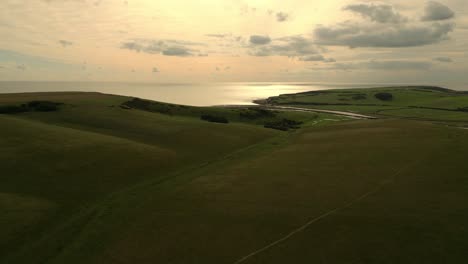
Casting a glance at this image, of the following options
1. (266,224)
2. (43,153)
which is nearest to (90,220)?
(266,224)

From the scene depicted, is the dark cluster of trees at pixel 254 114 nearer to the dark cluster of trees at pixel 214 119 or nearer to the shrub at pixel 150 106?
the dark cluster of trees at pixel 214 119

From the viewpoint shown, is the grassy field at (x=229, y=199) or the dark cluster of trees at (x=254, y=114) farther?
the dark cluster of trees at (x=254, y=114)

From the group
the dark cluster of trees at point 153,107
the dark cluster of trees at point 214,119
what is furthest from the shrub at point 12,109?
the dark cluster of trees at point 214,119

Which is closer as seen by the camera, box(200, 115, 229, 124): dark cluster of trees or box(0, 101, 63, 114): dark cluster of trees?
box(0, 101, 63, 114): dark cluster of trees

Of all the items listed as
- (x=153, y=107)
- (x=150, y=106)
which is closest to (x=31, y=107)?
(x=150, y=106)

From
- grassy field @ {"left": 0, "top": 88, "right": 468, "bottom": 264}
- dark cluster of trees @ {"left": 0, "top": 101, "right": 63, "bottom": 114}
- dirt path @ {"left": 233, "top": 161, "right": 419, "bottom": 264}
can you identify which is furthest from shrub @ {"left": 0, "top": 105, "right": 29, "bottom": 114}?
dirt path @ {"left": 233, "top": 161, "right": 419, "bottom": 264}

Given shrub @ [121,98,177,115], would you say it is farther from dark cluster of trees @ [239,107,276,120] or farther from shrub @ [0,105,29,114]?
shrub @ [0,105,29,114]

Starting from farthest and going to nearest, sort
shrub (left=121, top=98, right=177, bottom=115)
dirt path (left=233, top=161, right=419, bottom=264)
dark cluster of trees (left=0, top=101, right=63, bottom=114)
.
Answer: shrub (left=121, top=98, right=177, bottom=115), dark cluster of trees (left=0, top=101, right=63, bottom=114), dirt path (left=233, top=161, right=419, bottom=264)
